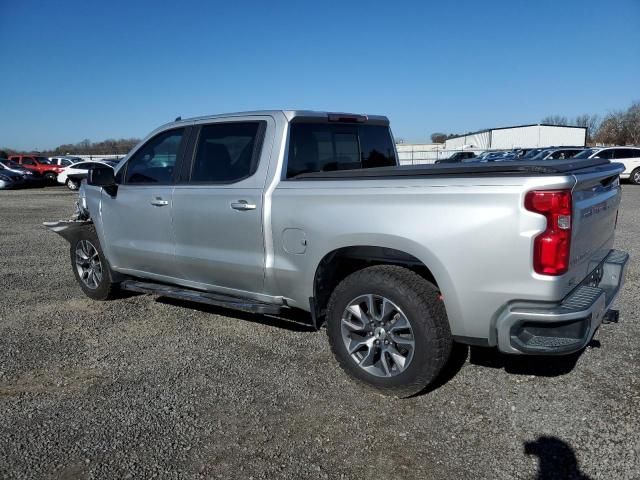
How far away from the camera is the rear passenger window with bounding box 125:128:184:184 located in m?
4.78

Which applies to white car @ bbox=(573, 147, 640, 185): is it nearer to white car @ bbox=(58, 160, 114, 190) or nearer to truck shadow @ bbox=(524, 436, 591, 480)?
white car @ bbox=(58, 160, 114, 190)

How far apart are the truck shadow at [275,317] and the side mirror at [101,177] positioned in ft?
4.91

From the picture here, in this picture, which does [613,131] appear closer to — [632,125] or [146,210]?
[632,125]

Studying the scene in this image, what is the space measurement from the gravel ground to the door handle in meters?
1.21

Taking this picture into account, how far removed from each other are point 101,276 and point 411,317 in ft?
12.3

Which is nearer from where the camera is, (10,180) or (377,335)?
(377,335)

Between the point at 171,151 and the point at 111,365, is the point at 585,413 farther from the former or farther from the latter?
the point at 171,151

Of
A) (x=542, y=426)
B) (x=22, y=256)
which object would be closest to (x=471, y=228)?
(x=542, y=426)

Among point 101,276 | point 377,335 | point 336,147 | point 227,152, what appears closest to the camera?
point 377,335

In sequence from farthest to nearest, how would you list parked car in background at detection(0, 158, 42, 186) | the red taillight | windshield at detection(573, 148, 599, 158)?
parked car in background at detection(0, 158, 42, 186) < windshield at detection(573, 148, 599, 158) < the red taillight

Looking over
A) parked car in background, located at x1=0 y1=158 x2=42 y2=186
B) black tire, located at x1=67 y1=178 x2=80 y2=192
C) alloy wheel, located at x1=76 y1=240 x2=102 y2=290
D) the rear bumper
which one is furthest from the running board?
parked car in background, located at x1=0 y1=158 x2=42 y2=186

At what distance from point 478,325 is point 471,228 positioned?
0.59m

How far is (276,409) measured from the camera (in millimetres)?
3420

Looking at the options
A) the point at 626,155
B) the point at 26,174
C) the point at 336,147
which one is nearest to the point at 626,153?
the point at 626,155
